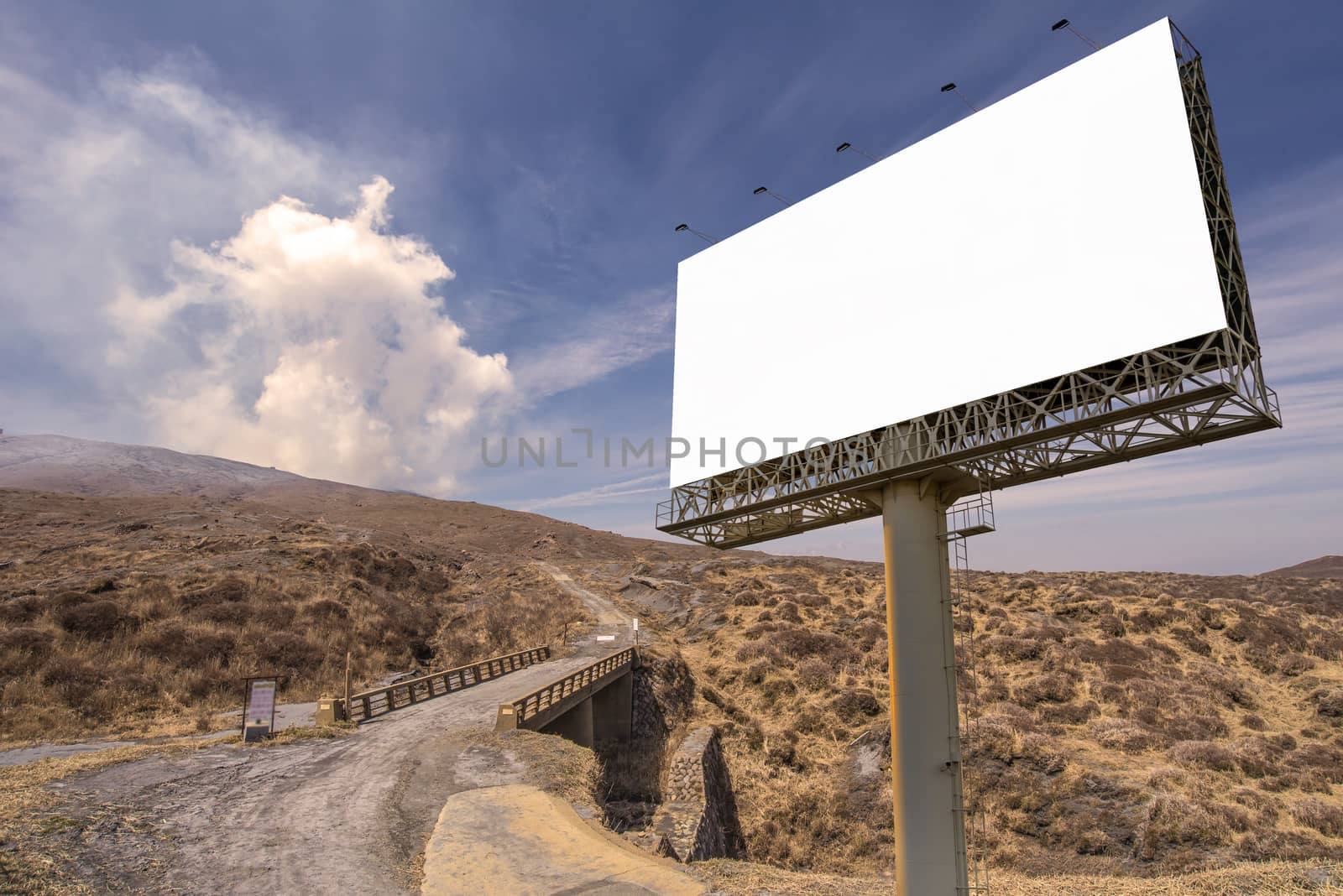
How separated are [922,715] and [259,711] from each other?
17619 millimetres

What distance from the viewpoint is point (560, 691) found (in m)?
24.4

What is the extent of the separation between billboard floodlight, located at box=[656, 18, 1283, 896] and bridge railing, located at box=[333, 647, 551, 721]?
13.6 metres

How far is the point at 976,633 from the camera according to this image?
36281 mm

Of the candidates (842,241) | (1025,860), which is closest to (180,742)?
(842,241)

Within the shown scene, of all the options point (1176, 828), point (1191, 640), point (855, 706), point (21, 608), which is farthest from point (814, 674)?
point (21, 608)

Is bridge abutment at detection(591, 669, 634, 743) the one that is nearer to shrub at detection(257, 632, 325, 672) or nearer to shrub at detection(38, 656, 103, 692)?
shrub at detection(257, 632, 325, 672)

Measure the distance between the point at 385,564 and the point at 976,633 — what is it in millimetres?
42890

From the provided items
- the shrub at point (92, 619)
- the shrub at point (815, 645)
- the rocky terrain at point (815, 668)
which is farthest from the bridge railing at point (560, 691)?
the shrub at point (92, 619)

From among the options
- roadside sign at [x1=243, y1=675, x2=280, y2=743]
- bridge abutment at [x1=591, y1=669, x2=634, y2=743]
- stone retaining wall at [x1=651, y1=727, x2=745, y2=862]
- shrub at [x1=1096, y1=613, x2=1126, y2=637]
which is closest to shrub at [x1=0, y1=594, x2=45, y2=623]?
roadside sign at [x1=243, y1=675, x2=280, y2=743]

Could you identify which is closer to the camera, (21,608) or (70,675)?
(70,675)

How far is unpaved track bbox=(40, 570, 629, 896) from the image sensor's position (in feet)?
34.2

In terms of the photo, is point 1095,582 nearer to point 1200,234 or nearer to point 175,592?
point 1200,234

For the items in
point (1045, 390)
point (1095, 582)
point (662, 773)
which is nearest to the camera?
point (1045, 390)

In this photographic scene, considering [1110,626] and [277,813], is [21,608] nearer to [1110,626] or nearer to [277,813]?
[277,813]
